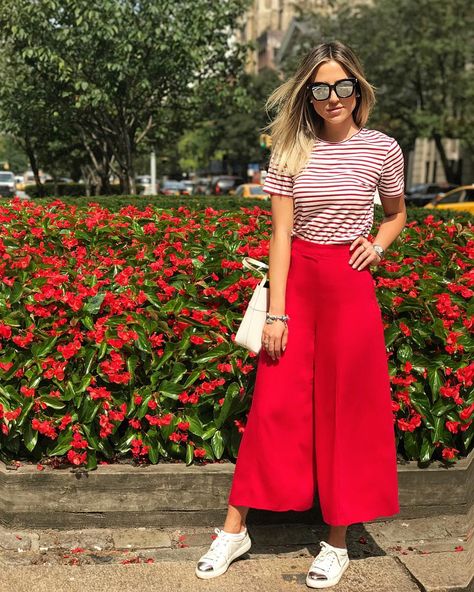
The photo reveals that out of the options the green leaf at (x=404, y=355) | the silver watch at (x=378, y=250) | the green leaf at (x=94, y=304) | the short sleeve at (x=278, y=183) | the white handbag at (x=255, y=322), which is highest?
the short sleeve at (x=278, y=183)

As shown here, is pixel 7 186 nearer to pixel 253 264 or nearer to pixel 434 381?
pixel 434 381

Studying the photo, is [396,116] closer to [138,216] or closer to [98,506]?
[138,216]

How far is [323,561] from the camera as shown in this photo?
11.8 ft

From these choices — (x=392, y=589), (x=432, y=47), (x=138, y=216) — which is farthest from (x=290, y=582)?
(x=432, y=47)

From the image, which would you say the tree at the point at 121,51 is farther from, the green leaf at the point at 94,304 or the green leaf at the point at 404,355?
the green leaf at the point at 404,355

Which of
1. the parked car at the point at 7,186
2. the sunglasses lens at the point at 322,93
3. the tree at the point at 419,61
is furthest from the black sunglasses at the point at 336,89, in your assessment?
the parked car at the point at 7,186

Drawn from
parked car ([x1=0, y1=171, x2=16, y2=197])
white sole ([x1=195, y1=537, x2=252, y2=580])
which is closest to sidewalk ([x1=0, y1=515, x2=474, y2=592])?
white sole ([x1=195, y1=537, x2=252, y2=580])

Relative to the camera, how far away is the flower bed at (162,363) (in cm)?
412

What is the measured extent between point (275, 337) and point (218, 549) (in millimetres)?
983

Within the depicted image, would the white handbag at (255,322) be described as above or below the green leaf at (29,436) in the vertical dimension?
above

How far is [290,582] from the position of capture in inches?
141

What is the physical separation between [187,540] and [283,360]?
1177mm

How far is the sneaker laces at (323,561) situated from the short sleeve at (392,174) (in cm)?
158

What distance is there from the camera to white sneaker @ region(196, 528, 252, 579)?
140 inches
